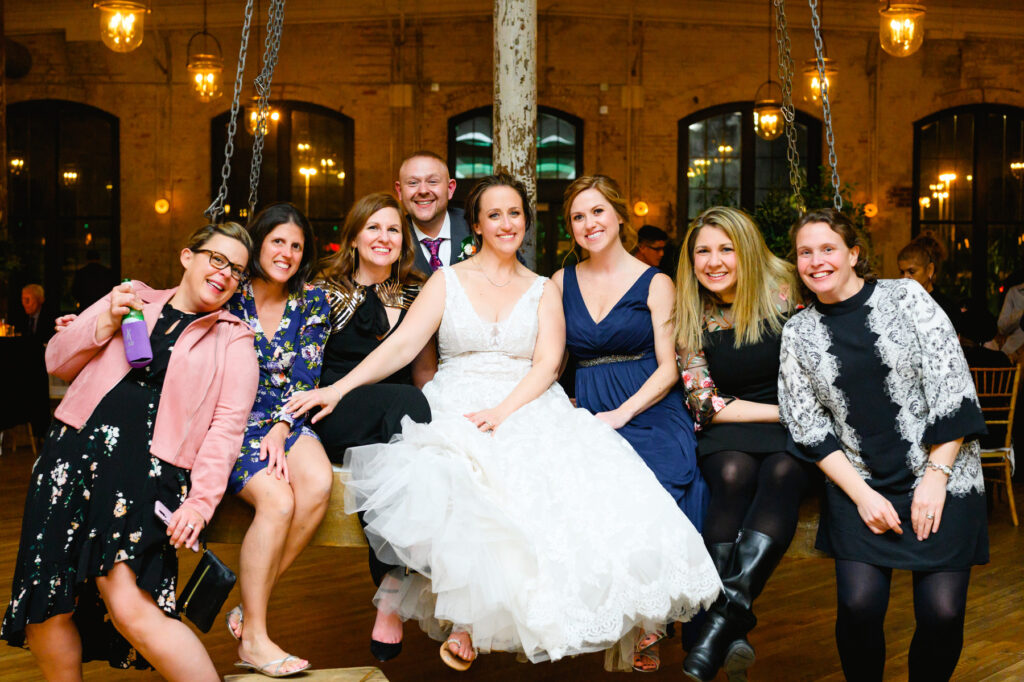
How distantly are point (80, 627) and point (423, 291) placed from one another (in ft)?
5.26

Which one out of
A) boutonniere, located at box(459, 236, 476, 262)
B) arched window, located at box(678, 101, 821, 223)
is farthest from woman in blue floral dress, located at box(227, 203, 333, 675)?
arched window, located at box(678, 101, 821, 223)

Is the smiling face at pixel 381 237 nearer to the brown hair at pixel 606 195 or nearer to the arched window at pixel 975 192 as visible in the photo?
the brown hair at pixel 606 195

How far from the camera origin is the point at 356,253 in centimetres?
369

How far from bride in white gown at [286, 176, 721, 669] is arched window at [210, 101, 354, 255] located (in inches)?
368

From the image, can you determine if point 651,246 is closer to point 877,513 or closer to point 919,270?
point 919,270

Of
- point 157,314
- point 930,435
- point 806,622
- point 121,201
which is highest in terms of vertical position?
point 121,201

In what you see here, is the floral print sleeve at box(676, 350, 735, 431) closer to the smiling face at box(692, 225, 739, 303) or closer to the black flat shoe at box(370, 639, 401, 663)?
the smiling face at box(692, 225, 739, 303)

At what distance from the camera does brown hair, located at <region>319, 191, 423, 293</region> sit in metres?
3.58

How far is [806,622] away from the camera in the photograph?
13.9ft

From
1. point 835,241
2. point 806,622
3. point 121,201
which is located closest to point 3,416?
point 121,201

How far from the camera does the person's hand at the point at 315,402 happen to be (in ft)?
10.3

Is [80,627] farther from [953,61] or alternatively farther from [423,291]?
[953,61]

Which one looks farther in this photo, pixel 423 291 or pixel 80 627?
pixel 423 291

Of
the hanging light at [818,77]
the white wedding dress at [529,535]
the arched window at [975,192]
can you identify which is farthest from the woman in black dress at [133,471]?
the arched window at [975,192]
